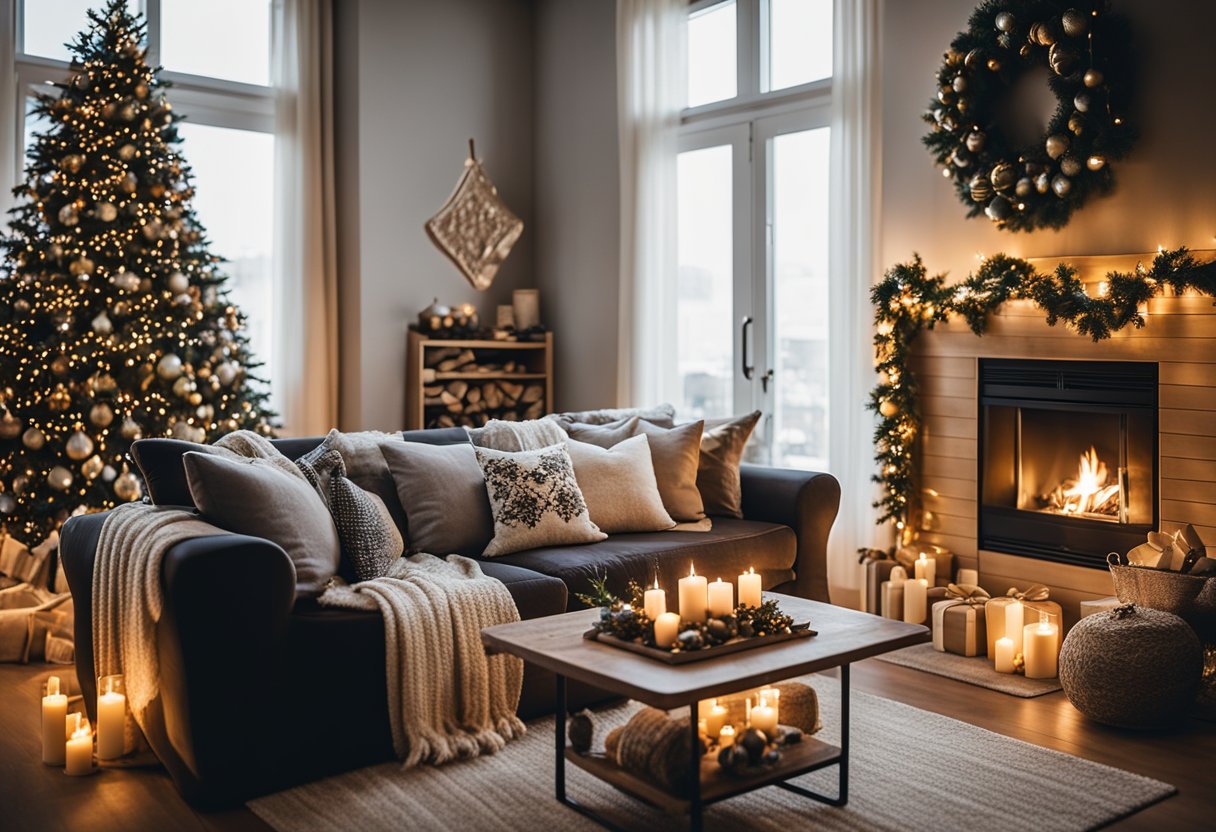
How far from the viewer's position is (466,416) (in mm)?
6168

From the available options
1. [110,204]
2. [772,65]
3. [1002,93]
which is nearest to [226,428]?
[110,204]

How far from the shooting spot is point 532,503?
375 cm

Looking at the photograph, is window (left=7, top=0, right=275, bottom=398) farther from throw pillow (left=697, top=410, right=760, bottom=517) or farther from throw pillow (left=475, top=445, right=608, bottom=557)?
throw pillow (left=697, top=410, right=760, bottom=517)

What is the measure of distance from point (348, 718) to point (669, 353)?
328cm

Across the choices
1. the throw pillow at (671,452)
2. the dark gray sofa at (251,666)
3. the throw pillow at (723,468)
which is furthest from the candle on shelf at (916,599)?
the dark gray sofa at (251,666)

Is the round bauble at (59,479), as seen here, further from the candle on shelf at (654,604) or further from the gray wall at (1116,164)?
the gray wall at (1116,164)

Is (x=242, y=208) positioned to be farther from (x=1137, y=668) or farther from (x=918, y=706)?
(x=1137, y=668)

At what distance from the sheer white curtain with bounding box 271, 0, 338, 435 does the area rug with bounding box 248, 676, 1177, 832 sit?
3354 mm

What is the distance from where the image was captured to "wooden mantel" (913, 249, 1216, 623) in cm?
368

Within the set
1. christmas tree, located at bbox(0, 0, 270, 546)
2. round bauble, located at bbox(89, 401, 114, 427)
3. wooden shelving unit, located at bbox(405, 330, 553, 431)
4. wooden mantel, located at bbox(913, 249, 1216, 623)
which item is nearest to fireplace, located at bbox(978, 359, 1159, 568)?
wooden mantel, located at bbox(913, 249, 1216, 623)

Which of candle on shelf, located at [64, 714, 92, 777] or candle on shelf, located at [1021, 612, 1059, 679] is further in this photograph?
candle on shelf, located at [1021, 612, 1059, 679]

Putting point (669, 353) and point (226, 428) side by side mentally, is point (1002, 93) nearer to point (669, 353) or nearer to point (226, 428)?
point (669, 353)

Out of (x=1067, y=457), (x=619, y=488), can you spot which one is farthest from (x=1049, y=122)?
(x=619, y=488)

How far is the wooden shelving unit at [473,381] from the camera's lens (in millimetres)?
6027
